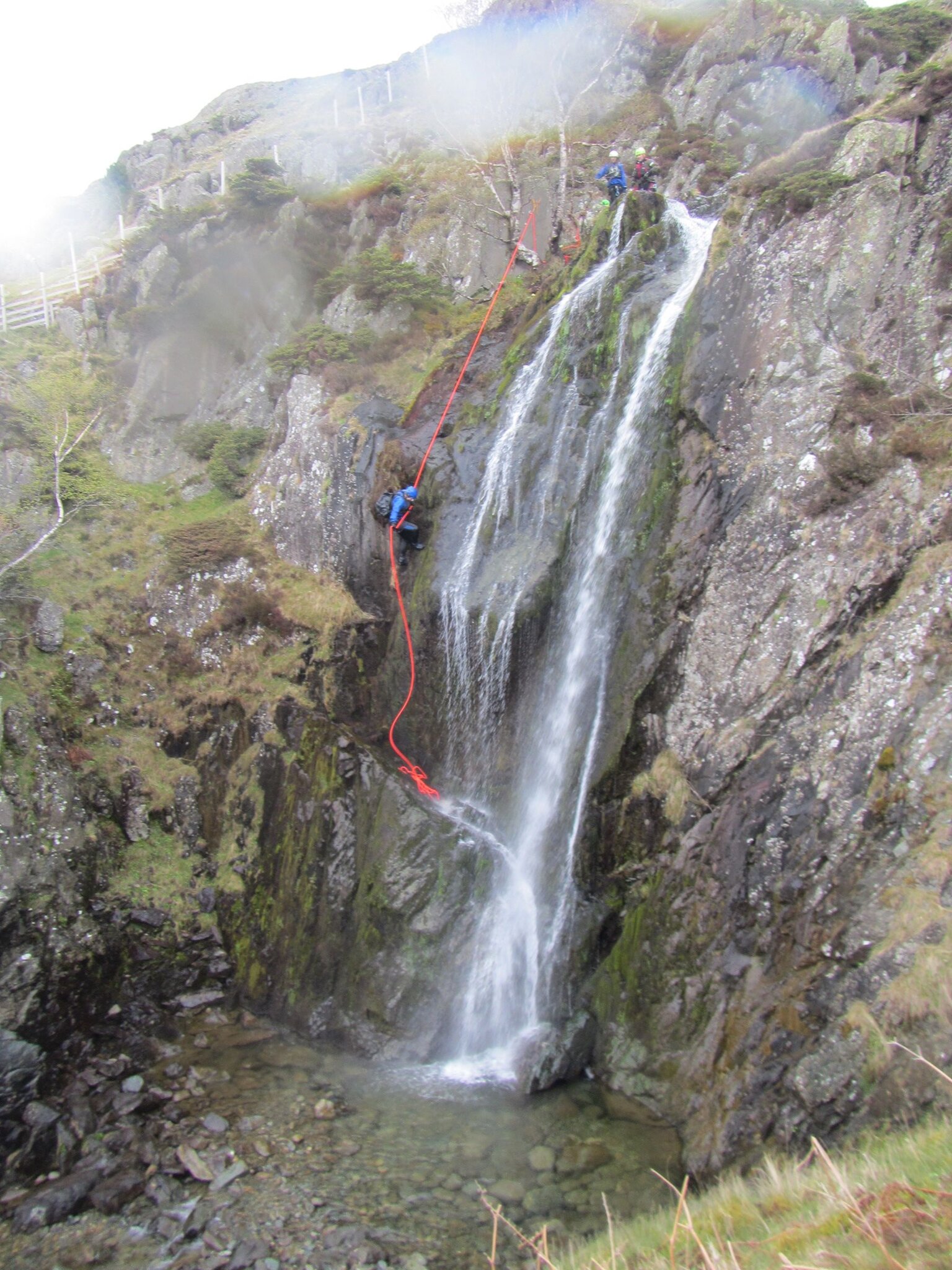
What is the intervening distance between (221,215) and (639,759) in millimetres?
24183

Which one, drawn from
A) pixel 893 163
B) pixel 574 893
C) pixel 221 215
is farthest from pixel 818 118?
pixel 574 893

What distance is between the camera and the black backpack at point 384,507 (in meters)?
15.6

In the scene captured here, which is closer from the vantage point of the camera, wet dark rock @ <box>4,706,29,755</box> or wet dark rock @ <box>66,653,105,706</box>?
wet dark rock @ <box>4,706,29,755</box>

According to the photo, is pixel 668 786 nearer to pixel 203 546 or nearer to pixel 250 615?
pixel 250 615

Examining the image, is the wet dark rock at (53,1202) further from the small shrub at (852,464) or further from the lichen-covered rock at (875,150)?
the lichen-covered rock at (875,150)

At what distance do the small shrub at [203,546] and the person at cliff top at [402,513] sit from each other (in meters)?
4.24

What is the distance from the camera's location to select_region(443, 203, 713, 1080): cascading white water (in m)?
10.7

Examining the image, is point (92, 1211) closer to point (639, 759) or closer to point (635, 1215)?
point (635, 1215)

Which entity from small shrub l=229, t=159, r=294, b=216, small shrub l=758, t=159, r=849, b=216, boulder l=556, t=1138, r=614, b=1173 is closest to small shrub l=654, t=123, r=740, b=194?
small shrub l=758, t=159, r=849, b=216

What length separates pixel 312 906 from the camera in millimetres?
12492

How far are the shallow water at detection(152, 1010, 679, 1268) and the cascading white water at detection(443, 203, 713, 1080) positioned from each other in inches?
41.6

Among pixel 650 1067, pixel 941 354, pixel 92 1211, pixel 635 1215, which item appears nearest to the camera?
pixel 635 1215

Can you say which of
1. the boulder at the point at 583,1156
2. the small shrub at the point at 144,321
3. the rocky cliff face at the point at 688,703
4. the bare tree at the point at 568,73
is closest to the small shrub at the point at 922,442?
the rocky cliff face at the point at 688,703

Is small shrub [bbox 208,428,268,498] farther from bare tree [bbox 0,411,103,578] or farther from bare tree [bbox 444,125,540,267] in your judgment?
bare tree [bbox 444,125,540,267]
